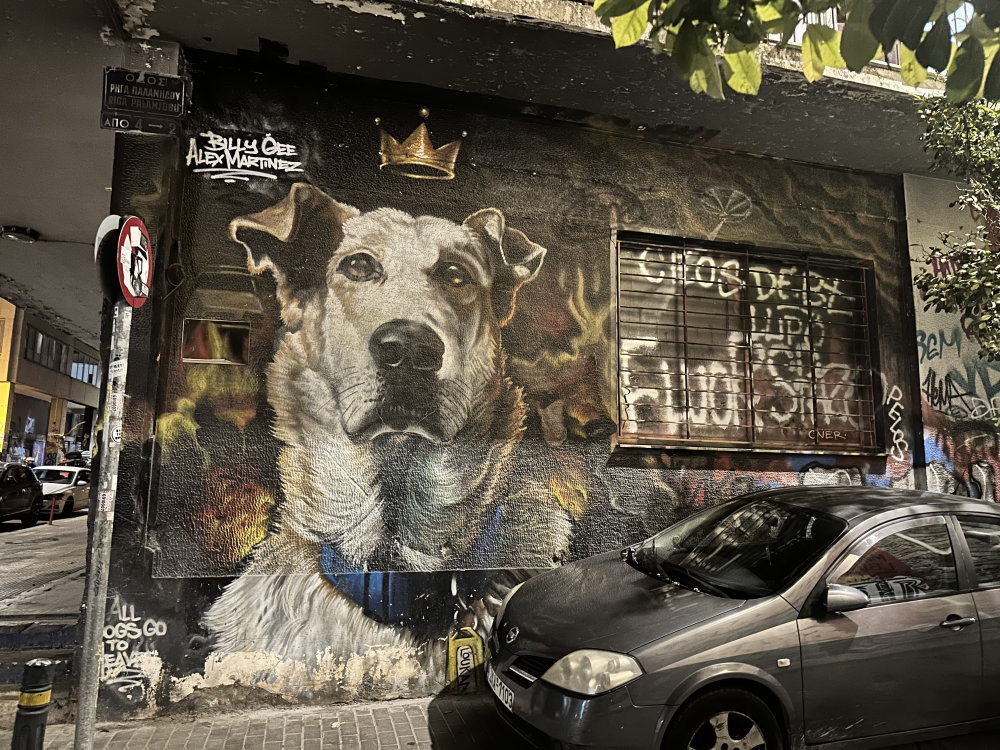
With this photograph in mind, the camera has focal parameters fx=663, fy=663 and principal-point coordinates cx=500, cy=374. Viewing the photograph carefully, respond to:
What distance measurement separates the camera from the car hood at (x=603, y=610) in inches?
134

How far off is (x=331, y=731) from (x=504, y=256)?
3.91m

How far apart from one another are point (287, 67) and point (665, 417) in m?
4.53

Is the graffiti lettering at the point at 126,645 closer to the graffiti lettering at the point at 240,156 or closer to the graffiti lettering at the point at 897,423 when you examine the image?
the graffiti lettering at the point at 240,156

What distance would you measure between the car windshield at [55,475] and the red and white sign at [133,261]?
17.4 m

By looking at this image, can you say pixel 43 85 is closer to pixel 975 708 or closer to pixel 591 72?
pixel 591 72

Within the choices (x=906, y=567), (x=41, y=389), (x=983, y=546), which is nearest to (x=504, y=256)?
(x=906, y=567)

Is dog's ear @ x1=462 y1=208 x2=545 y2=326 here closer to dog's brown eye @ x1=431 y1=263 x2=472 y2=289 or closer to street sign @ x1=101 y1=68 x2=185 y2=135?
dog's brown eye @ x1=431 y1=263 x2=472 y2=289

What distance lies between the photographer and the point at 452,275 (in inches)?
226

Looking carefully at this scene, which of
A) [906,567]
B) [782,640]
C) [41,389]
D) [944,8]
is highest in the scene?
[41,389]

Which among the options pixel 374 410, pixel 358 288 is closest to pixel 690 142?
pixel 358 288

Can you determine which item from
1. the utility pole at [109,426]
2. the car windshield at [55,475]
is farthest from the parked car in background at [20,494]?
the utility pole at [109,426]

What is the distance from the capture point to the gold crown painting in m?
5.70

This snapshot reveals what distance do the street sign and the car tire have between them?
5.29m

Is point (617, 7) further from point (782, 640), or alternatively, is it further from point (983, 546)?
point (983, 546)
